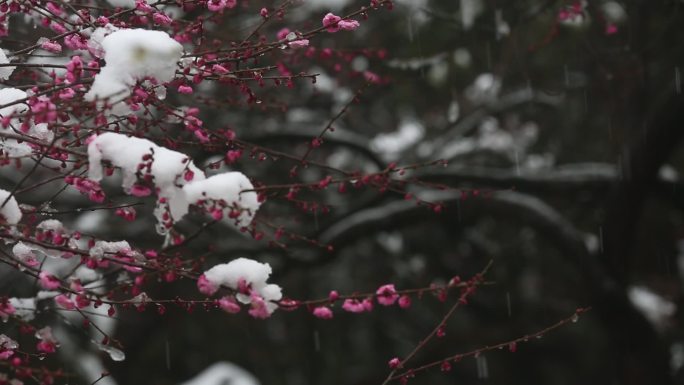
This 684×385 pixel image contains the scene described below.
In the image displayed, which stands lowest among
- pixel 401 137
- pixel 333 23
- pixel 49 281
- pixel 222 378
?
pixel 222 378

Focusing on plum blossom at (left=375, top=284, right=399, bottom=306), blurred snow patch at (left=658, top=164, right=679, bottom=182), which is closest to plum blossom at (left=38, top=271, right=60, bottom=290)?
plum blossom at (left=375, top=284, right=399, bottom=306)

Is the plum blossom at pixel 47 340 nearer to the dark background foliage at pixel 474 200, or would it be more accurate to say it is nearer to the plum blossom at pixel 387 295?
the plum blossom at pixel 387 295

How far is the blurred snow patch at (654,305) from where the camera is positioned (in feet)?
35.5

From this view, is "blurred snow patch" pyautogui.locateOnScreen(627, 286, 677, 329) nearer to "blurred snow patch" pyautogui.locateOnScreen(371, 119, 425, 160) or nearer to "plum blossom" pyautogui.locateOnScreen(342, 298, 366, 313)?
"blurred snow patch" pyautogui.locateOnScreen(371, 119, 425, 160)

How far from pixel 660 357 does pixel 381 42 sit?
459 centimetres

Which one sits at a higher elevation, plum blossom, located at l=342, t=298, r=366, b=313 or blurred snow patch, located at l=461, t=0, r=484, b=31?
blurred snow patch, located at l=461, t=0, r=484, b=31

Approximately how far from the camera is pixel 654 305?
11180mm

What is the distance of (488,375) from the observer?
37.7ft

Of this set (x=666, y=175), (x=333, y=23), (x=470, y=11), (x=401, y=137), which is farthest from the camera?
(x=401, y=137)

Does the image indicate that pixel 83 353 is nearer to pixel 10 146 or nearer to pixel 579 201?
pixel 579 201

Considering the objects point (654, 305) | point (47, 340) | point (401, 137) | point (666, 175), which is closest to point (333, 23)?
point (47, 340)

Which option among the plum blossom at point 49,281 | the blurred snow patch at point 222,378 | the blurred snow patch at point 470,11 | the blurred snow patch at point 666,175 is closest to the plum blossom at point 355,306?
the plum blossom at point 49,281

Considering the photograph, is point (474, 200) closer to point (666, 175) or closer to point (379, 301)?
point (666, 175)

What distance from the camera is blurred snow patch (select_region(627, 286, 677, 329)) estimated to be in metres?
10.8
